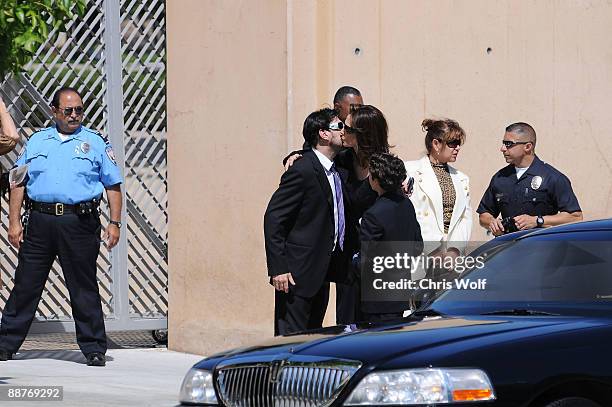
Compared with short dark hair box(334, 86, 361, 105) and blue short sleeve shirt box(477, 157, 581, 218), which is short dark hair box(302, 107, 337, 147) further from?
blue short sleeve shirt box(477, 157, 581, 218)

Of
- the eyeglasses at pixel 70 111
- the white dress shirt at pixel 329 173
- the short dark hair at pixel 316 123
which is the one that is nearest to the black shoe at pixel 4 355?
the eyeglasses at pixel 70 111

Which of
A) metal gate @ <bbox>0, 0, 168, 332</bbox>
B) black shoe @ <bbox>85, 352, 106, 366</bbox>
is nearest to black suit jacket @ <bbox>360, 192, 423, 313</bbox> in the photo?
black shoe @ <bbox>85, 352, 106, 366</bbox>

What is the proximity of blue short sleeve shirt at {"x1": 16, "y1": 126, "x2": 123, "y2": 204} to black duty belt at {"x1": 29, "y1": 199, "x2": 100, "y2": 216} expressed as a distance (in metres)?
0.03

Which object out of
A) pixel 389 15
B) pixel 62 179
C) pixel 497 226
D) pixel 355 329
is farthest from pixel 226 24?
pixel 355 329

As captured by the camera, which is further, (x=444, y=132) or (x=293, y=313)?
(x=444, y=132)

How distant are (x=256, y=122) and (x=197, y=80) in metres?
0.79

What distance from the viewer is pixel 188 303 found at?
11.3 meters

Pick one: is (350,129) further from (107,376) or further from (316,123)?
(107,376)

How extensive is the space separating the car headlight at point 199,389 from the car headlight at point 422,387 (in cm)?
76

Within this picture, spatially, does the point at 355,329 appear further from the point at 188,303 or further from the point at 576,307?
the point at 188,303

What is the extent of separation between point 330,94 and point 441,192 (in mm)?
1588

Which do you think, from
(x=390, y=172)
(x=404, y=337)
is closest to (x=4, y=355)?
A: (x=390, y=172)

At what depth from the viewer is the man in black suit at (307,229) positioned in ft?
27.2

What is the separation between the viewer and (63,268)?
970cm
